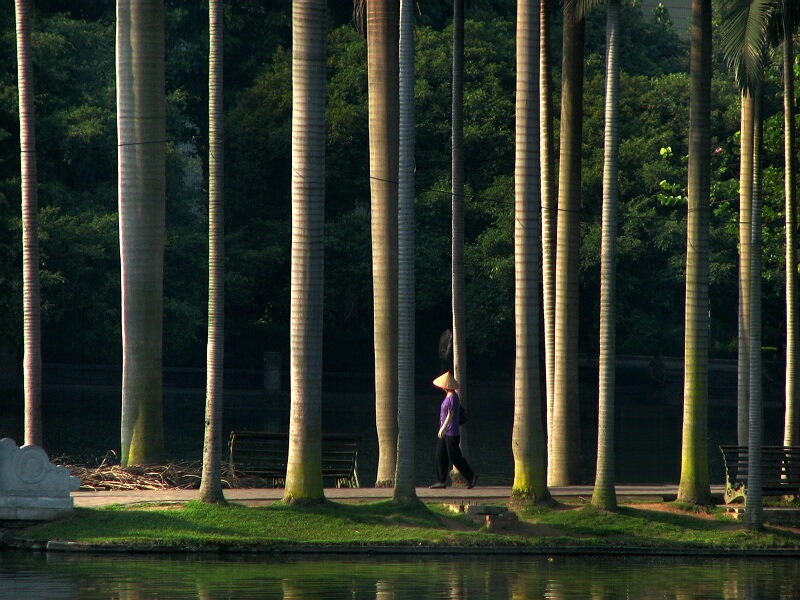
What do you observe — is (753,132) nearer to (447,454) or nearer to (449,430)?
(449,430)

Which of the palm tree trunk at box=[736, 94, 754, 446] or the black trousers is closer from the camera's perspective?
the black trousers

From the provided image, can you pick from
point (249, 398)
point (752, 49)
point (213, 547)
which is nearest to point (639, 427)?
point (249, 398)

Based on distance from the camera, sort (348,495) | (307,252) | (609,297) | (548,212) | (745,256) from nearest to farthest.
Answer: (307,252) < (609,297) < (348,495) < (548,212) < (745,256)

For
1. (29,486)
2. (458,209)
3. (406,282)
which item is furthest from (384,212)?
(29,486)

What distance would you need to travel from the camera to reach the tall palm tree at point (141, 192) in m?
24.6

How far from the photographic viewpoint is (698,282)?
21.3m

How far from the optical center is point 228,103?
6041cm

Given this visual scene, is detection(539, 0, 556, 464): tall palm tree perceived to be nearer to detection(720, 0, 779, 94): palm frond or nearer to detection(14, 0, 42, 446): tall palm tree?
detection(720, 0, 779, 94): palm frond

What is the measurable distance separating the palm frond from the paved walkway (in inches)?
268

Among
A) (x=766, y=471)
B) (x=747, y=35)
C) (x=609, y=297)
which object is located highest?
(x=747, y=35)

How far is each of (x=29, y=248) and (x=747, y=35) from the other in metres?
11.9

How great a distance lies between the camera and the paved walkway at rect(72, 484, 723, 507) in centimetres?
2062

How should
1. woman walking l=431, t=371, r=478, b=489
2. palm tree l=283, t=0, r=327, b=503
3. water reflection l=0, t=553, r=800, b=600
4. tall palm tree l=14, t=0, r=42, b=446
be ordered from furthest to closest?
tall palm tree l=14, t=0, r=42, b=446, woman walking l=431, t=371, r=478, b=489, palm tree l=283, t=0, r=327, b=503, water reflection l=0, t=553, r=800, b=600

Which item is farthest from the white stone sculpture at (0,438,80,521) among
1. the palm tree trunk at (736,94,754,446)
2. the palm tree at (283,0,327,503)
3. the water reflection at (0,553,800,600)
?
the palm tree trunk at (736,94,754,446)
